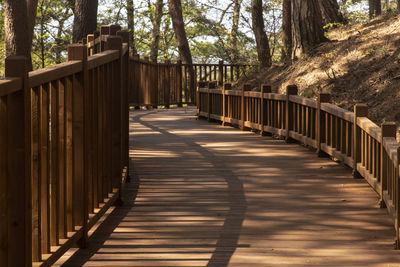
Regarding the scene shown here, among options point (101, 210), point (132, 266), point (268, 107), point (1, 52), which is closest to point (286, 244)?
point (132, 266)

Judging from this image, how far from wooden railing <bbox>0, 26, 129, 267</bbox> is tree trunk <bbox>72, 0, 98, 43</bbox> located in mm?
11003

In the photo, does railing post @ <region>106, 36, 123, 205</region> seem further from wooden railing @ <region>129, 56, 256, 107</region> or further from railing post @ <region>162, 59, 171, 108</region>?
railing post @ <region>162, 59, 171, 108</region>

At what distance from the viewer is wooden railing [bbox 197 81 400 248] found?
19.0 feet

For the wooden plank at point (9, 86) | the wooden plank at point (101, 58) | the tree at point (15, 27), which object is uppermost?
the tree at point (15, 27)

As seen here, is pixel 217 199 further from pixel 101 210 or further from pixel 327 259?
pixel 327 259

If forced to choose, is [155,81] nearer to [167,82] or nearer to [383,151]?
[167,82]

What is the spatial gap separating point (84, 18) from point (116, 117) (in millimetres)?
11291

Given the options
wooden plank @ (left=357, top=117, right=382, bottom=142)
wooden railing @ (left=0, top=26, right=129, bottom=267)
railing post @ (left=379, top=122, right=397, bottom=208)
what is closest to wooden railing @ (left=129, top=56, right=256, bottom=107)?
wooden plank @ (left=357, top=117, right=382, bottom=142)

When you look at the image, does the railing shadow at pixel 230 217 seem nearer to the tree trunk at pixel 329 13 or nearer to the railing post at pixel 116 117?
the railing post at pixel 116 117

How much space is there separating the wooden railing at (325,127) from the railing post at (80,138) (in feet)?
7.53

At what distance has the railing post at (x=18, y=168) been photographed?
10.4 feet

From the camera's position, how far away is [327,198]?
21.7ft

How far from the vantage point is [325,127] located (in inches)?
365

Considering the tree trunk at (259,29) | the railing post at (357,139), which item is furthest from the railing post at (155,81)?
the railing post at (357,139)
